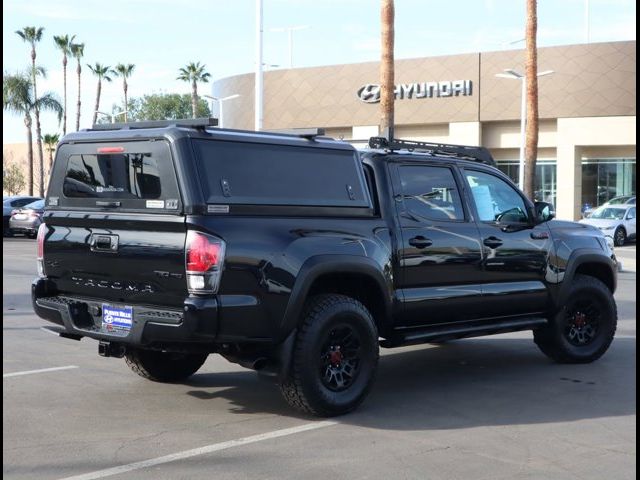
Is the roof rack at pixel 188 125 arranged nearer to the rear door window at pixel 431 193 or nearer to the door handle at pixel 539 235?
the rear door window at pixel 431 193

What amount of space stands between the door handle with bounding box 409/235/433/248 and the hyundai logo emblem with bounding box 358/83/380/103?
157ft

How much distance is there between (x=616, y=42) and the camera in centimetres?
4825

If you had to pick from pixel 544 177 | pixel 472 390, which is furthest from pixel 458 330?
pixel 544 177

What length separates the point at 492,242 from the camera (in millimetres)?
8648

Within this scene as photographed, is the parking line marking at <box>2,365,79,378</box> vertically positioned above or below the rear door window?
below

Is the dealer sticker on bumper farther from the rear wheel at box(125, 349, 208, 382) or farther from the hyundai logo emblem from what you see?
the hyundai logo emblem

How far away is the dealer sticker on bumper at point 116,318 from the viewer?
6789 millimetres

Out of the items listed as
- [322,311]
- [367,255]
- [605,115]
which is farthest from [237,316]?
[605,115]

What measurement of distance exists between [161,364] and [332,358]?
182 centimetres

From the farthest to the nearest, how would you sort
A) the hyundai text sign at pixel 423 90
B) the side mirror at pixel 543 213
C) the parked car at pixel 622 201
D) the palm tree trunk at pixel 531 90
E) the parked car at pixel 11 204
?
the hyundai text sign at pixel 423 90, the parked car at pixel 622 201, the parked car at pixel 11 204, the palm tree trunk at pixel 531 90, the side mirror at pixel 543 213

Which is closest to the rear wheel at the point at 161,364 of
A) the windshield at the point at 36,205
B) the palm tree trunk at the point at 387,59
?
the palm tree trunk at the point at 387,59

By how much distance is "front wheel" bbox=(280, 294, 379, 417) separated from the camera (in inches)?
273

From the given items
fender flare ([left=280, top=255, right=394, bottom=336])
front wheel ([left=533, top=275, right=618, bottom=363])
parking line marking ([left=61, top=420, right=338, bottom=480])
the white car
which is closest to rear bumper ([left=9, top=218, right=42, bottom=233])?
the white car

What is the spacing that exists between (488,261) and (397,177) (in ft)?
3.98
